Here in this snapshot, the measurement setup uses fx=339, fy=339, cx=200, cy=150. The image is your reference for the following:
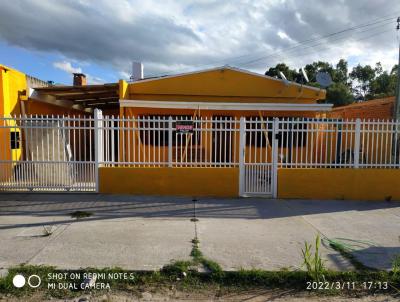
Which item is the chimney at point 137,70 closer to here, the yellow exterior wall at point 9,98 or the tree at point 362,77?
the yellow exterior wall at point 9,98

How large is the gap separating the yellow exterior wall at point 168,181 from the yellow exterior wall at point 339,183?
4.34ft

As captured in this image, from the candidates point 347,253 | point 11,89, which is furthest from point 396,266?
point 11,89

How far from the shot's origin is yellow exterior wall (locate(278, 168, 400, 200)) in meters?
8.30

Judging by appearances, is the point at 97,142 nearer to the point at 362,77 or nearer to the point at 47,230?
the point at 47,230

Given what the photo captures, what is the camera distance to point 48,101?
39.9 feet

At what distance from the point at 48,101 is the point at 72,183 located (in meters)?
5.13

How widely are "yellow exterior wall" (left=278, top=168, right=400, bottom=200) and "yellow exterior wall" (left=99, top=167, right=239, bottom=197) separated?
132 centimetres

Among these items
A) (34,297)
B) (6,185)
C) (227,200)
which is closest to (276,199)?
(227,200)

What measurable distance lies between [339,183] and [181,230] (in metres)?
4.60

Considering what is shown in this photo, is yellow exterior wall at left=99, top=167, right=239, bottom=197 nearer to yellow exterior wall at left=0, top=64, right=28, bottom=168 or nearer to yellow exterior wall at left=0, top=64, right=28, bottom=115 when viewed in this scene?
yellow exterior wall at left=0, top=64, right=28, bottom=168

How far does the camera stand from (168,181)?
8297 mm

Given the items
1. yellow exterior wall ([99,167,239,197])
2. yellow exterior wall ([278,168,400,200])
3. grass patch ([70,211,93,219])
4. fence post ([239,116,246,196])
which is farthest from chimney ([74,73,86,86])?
yellow exterior wall ([278,168,400,200])

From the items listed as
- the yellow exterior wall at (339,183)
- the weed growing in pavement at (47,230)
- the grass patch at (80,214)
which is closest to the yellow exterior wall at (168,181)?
the yellow exterior wall at (339,183)

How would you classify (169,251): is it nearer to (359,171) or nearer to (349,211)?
(349,211)
